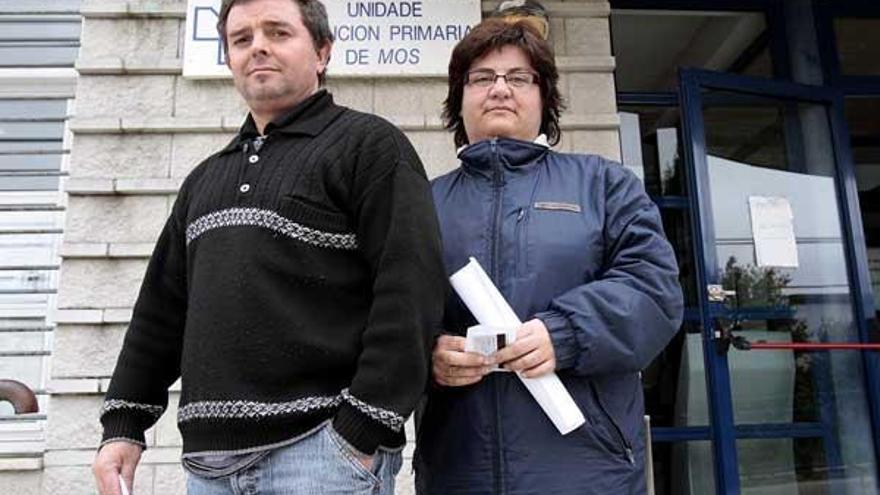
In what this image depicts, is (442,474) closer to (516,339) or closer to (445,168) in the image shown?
(516,339)

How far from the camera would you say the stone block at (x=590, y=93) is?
10.9 feet

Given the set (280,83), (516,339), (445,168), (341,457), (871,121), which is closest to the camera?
Result: (341,457)

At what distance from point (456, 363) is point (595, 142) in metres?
2.06

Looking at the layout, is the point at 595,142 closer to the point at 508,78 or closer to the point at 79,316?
the point at 508,78

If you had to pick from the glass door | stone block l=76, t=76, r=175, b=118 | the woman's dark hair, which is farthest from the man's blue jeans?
the glass door

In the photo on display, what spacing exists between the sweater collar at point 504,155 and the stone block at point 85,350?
1960 mm

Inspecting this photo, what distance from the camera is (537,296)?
154 cm

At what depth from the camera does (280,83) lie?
5.00 feet

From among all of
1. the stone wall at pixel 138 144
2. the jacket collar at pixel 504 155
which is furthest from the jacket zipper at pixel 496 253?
the stone wall at pixel 138 144

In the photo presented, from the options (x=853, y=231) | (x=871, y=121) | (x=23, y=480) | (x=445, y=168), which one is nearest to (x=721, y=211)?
(x=853, y=231)

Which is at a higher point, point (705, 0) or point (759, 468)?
point (705, 0)

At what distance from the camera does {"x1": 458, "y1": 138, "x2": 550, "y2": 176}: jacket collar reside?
1682 mm

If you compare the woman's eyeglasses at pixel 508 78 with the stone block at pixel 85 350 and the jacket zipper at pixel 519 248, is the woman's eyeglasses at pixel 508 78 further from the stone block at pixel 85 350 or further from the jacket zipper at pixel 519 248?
the stone block at pixel 85 350

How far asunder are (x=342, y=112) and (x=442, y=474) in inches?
30.0
